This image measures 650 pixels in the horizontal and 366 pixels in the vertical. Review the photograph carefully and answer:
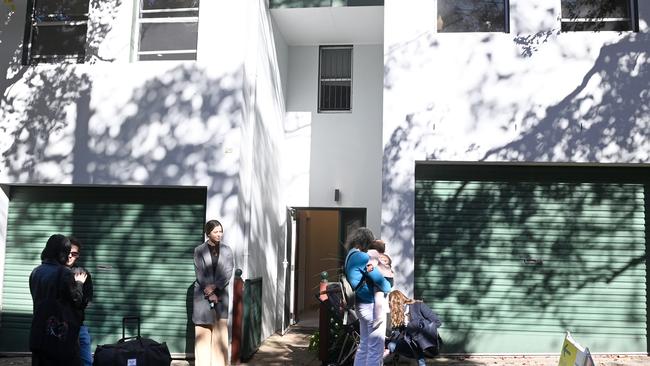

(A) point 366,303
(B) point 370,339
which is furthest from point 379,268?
(B) point 370,339

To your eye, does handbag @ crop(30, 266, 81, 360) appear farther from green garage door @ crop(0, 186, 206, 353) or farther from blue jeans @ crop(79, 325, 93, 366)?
green garage door @ crop(0, 186, 206, 353)

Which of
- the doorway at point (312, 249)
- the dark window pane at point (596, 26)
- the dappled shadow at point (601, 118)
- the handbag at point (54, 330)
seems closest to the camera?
the handbag at point (54, 330)

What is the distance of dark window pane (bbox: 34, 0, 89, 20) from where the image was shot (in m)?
9.71

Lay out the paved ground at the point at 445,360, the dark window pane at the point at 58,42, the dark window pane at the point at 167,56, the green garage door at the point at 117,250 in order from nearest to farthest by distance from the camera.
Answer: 1. the paved ground at the point at 445,360
2. the green garage door at the point at 117,250
3. the dark window pane at the point at 167,56
4. the dark window pane at the point at 58,42

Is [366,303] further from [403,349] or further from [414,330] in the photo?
[403,349]

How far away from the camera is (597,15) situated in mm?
9023

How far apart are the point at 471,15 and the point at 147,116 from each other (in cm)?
491

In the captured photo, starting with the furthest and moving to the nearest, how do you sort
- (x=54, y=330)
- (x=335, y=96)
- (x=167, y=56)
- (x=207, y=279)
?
1. (x=335, y=96)
2. (x=167, y=56)
3. (x=207, y=279)
4. (x=54, y=330)

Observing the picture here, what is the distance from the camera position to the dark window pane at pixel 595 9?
9.02 metres

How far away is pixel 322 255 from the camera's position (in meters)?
15.0

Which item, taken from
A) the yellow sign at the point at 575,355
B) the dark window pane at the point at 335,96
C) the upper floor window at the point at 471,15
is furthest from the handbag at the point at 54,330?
the dark window pane at the point at 335,96

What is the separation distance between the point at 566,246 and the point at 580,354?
5.15m

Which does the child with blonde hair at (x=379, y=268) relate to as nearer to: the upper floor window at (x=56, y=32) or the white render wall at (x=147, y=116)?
the white render wall at (x=147, y=116)

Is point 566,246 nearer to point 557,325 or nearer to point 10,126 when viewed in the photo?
point 557,325
